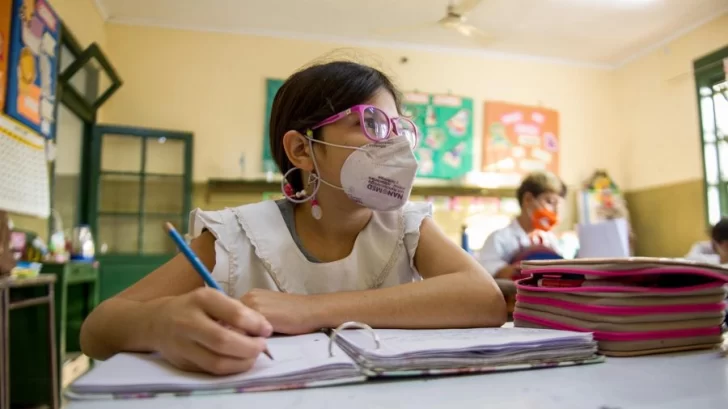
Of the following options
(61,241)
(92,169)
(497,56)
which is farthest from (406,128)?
(497,56)

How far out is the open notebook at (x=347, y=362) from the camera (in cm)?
45

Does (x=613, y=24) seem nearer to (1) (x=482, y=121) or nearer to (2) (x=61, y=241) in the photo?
(1) (x=482, y=121)

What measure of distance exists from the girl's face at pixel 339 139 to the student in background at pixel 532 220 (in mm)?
1911

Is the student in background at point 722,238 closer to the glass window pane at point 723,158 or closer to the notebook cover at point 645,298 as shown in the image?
the glass window pane at point 723,158

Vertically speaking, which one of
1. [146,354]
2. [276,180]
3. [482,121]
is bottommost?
[146,354]

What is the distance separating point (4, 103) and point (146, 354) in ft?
7.83

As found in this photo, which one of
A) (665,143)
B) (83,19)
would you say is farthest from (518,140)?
(83,19)

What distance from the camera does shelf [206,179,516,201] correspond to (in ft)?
14.2

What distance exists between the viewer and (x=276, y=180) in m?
4.32

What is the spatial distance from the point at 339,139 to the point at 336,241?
0.23 metres

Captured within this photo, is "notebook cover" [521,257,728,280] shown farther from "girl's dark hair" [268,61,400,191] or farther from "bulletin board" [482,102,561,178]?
"bulletin board" [482,102,561,178]

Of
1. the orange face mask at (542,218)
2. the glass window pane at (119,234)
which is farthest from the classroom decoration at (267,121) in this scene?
the orange face mask at (542,218)

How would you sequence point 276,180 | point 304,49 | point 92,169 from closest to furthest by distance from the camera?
point 92,169 < point 276,180 < point 304,49

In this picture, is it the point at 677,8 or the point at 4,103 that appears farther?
the point at 677,8
